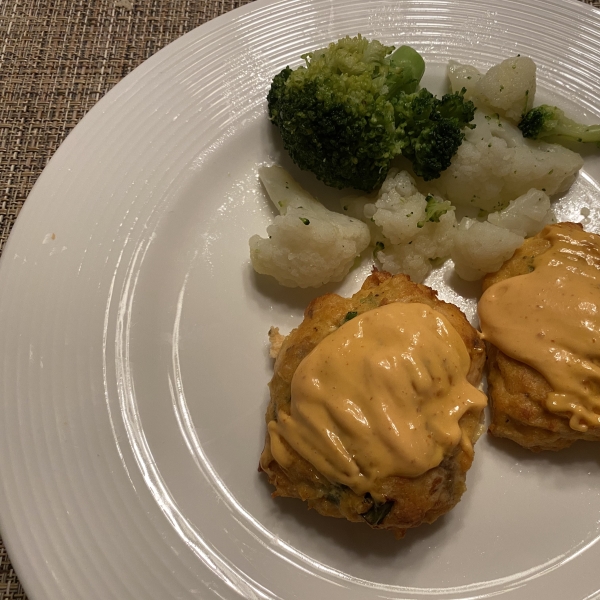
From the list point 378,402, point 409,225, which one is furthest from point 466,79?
point 378,402

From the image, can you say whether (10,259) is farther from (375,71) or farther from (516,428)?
(516,428)

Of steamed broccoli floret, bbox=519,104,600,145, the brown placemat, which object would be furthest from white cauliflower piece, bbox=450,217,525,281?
the brown placemat

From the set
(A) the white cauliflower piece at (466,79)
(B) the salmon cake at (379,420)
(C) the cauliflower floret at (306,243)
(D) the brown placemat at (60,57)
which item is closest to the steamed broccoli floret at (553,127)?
(A) the white cauliflower piece at (466,79)

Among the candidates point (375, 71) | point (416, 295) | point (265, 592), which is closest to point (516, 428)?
point (416, 295)

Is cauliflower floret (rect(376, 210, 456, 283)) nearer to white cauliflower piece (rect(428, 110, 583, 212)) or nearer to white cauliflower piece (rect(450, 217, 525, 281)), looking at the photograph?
white cauliflower piece (rect(450, 217, 525, 281))

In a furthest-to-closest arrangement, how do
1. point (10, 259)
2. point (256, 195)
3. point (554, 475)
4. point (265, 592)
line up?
point (256, 195) → point (10, 259) → point (554, 475) → point (265, 592)

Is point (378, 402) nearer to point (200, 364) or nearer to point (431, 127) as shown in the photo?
point (200, 364)

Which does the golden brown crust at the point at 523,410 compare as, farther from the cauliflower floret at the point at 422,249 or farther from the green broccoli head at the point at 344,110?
the green broccoli head at the point at 344,110
